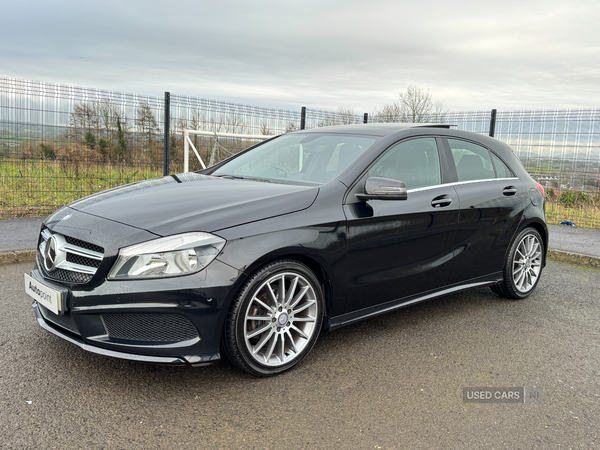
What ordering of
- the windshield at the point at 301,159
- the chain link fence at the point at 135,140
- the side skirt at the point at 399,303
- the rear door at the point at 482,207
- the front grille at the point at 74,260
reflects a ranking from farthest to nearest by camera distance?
the chain link fence at the point at 135,140 → the rear door at the point at 482,207 → the windshield at the point at 301,159 → the side skirt at the point at 399,303 → the front grille at the point at 74,260

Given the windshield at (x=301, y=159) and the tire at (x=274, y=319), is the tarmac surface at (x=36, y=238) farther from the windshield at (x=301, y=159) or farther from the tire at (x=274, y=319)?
the tire at (x=274, y=319)

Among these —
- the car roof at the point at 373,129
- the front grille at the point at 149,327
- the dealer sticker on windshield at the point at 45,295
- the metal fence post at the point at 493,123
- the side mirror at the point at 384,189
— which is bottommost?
the front grille at the point at 149,327

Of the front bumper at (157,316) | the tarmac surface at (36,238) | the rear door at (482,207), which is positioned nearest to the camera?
the front bumper at (157,316)

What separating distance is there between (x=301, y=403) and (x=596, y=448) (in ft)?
5.04

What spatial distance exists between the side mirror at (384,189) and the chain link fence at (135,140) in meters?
6.05

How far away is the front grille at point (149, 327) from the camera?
2842 millimetres

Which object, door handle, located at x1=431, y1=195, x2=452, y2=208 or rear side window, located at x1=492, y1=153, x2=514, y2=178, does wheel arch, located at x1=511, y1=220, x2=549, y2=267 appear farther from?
door handle, located at x1=431, y1=195, x2=452, y2=208

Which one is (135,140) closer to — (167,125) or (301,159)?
(167,125)

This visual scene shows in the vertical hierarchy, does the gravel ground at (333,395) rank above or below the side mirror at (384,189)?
below

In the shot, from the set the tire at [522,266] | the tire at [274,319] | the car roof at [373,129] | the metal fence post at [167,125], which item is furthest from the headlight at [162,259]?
the metal fence post at [167,125]

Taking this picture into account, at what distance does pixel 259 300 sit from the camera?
316 cm

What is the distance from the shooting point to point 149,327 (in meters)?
2.86

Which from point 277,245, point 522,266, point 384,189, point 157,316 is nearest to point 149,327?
point 157,316

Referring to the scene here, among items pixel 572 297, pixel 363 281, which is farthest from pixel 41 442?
pixel 572 297
